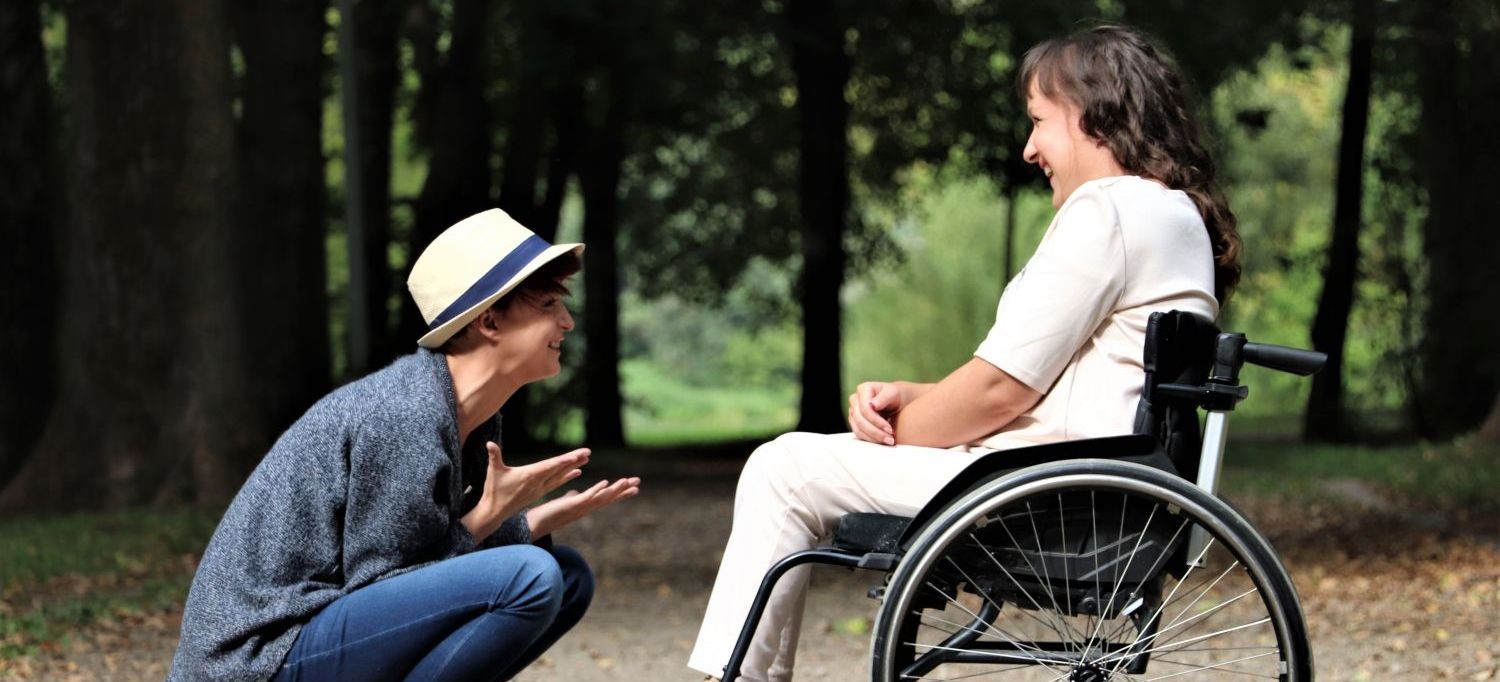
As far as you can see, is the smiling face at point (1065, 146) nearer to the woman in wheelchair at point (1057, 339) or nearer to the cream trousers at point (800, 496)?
the woman in wheelchair at point (1057, 339)

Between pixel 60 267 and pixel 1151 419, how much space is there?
11.5 metres


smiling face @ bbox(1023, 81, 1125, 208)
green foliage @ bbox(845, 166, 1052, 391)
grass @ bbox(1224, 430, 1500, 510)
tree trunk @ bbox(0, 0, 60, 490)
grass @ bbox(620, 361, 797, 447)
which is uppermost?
smiling face @ bbox(1023, 81, 1125, 208)

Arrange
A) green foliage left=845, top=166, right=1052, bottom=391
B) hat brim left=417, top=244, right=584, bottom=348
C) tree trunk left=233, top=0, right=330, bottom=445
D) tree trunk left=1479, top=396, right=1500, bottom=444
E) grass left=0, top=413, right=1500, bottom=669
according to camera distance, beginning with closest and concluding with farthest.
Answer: hat brim left=417, top=244, right=584, bottom=348
grass left=0, top=413, right=1500, bottom=669
tree trunk left=233, top=0, right=330, bottom=445
tree trunk left=1479, top=396, right=1500, bottom=444
green foliage left=845, top=166, right=1052, bottom=391

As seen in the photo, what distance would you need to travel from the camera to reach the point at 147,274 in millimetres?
11422

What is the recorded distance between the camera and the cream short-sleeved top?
3.54m

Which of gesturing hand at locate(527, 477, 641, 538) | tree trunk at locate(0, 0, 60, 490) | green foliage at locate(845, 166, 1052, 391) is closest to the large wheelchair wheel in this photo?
gesturing hand at locate(527, 477, 641, 538)

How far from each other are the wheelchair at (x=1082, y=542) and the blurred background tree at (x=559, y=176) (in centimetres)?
89

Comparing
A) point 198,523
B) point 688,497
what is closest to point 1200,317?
point 198,523

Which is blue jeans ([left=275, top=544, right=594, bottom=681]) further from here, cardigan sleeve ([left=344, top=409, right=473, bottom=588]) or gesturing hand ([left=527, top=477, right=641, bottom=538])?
gesturing hand ([left=527, top=477, right=641, bottom=538])

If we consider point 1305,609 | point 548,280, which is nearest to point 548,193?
point 1305,609

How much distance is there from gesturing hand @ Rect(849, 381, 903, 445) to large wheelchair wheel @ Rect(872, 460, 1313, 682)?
274 mm

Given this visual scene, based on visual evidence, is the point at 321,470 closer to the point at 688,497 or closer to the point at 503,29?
the point at 688,497

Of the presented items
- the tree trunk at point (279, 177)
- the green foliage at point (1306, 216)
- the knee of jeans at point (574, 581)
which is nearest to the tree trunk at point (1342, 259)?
the green foliage at point (1306, 216)

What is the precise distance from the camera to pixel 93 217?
11367 mm
